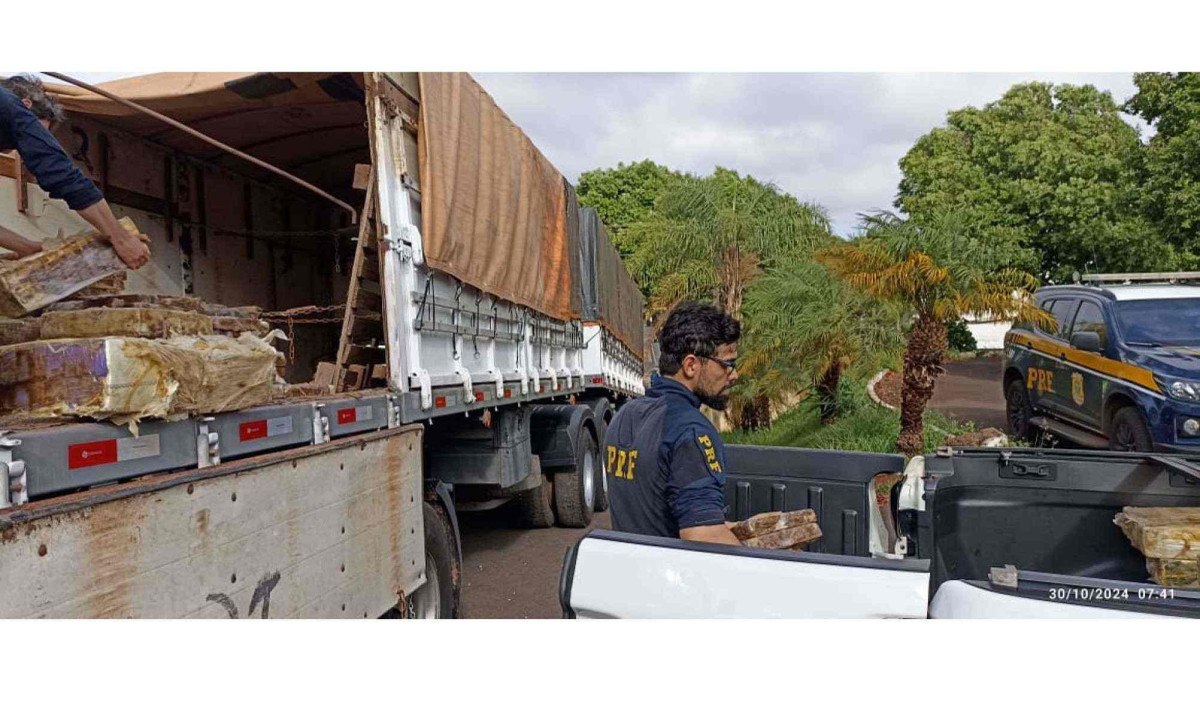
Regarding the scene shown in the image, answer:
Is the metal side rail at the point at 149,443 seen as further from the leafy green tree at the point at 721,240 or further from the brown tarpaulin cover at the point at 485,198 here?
the leafy green tree at the point at 721,240

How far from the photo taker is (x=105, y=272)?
129 inches

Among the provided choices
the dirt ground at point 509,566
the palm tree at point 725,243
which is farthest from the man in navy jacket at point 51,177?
the palm tree at point 725,243

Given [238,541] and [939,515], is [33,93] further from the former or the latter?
[939,515]

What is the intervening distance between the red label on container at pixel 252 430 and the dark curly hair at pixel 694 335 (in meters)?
1.52

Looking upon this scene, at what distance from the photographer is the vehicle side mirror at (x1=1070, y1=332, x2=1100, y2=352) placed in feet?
27.1

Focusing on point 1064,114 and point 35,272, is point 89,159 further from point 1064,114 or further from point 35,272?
point 1064,114

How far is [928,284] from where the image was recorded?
9.23 m

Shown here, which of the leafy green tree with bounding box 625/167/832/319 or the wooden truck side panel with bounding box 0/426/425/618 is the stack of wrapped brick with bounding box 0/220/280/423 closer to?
the wooden truck side panel with bounding box 0/426/425/618

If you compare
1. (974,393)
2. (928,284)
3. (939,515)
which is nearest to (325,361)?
(939,515)

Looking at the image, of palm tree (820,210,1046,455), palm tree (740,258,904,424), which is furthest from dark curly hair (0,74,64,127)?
palm tree (740,258,904,424)

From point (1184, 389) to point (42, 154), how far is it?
8591mm

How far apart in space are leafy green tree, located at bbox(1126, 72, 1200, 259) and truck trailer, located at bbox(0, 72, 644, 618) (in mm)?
13284

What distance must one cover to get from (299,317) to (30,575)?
484 cm

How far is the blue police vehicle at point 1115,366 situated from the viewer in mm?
7555
